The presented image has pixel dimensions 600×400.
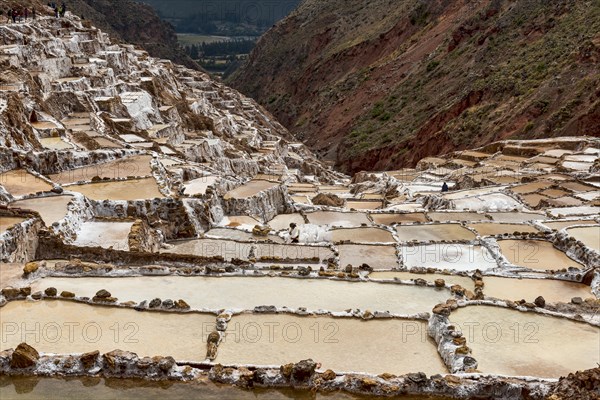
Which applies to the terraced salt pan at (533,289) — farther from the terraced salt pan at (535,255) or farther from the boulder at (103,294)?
the boulder at (103,294)

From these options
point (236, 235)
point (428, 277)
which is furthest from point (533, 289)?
point (236, 235)

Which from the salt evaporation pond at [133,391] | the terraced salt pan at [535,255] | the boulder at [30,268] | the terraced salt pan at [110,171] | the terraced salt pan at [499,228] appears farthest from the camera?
the terraced salt pan at [110,171]

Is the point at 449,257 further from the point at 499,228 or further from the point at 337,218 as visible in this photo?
the point at 337,218

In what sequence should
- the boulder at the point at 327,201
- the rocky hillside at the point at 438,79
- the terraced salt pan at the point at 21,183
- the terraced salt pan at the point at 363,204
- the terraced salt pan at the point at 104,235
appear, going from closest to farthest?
the terraced salt pan at the point at 104,235, the terraced salt pan at the point at 21,183, the boulder at the point at 327,201, the terraced salt pan at the point at 363,204, the rocky hillside at the point at 438,79

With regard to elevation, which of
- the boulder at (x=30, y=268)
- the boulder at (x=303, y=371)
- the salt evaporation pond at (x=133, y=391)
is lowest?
the salt evaporation pond at (x=133, y=391)

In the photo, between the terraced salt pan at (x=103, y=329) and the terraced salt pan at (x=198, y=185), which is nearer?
the terraced salt pan at (x=103, y=329)

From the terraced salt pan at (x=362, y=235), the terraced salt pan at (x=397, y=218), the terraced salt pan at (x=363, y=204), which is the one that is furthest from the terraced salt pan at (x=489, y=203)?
the terraced salt pan at (x=362, y=235)

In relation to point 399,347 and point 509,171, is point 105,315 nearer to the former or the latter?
point 399,347
